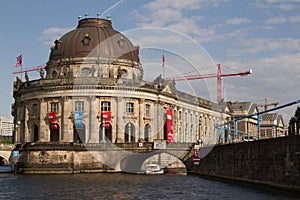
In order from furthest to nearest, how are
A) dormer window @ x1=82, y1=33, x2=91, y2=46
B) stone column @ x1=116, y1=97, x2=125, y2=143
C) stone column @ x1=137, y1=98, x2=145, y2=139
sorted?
dormer window @ x1=82, y1=33, x2=91, y2=46 < stone column @ x1=137, y1=98, x2=145, y2=139 < stone column @ x1=116, y1=97, x2=125, y2=143

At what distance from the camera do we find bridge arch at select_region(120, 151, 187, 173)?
89688 mm

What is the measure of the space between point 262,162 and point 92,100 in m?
54.2

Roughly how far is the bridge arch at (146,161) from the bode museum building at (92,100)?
9.72 ft

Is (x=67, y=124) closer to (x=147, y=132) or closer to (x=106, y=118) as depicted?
(x=106, y=118)

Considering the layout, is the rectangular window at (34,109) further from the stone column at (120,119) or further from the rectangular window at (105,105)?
the stone column at (120,119)

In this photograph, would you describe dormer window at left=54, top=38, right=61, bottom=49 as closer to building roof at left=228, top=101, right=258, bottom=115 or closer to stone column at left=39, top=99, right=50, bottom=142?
stone column at left=39, top=99, right=50, bottom=142

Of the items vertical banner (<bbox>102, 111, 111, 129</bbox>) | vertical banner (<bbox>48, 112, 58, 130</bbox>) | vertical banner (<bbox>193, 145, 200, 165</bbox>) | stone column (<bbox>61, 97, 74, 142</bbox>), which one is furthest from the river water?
vertical banner (<bbox>48, 112, 58, 130</bbox>)

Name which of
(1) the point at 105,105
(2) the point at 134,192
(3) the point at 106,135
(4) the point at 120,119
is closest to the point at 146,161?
(3) the point at 106,135

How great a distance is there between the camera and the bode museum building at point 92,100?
320ft

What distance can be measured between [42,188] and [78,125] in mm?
43995

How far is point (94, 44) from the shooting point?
108 metres

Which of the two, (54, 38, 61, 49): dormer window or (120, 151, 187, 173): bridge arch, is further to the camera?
(54, 38, 61, 49): dormer window

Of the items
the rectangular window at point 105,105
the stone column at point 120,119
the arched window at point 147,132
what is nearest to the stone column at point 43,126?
the rectangular window at point 105,105

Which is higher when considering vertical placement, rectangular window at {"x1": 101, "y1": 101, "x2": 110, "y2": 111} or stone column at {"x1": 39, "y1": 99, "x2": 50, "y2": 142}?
rectangular window at {"x1": 101, "y1": 101, "x2": 110, "y2": 111}
